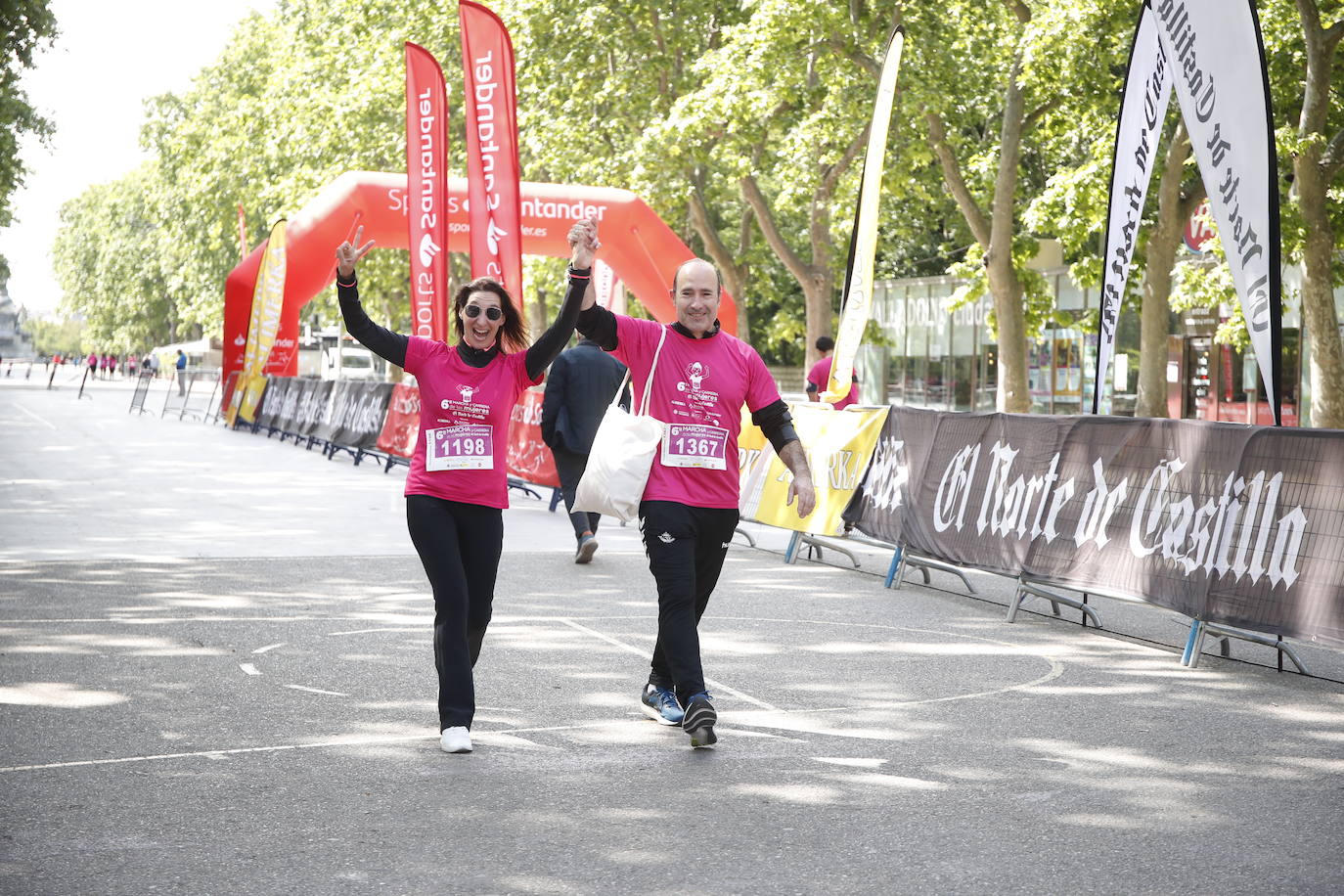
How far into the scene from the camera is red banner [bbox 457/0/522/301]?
57.9ft

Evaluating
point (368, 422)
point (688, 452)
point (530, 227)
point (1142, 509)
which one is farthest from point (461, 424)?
point (368, 422)

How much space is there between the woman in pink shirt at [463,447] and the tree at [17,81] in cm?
2362

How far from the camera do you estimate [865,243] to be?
47.8 feet

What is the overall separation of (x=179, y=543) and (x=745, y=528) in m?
5.38

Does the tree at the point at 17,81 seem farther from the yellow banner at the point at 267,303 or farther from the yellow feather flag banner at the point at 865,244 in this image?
the yellow feather flag banner at the point at 865,244

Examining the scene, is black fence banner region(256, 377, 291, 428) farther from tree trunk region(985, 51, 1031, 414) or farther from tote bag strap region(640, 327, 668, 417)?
tote bag strap region(640, 327, 668, 417)

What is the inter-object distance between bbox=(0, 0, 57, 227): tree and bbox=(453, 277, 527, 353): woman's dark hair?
77.3 feet

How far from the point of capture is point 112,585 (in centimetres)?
1050

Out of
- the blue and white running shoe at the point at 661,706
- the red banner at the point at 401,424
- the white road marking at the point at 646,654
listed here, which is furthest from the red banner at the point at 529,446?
the blue and white running shoe at the point at 661,706

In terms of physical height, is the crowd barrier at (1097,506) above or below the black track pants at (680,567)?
above

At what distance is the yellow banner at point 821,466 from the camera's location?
40.7 ft

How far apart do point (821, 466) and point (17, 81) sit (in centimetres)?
2852

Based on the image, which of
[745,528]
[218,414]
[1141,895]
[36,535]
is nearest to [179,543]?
[36,535]

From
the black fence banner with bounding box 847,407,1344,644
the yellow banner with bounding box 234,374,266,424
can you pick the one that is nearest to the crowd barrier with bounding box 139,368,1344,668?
the black fence banner with bounding box 847,407,1344,644
